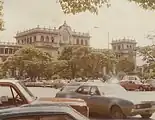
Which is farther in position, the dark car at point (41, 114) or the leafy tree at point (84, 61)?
the leafy tree at point (84, 61)

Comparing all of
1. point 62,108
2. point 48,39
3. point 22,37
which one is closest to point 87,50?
point 48,39

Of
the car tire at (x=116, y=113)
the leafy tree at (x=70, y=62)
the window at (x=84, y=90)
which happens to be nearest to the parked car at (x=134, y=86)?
the window at (x=84, y=90)

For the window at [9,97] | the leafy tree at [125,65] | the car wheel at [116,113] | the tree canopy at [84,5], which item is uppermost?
the leafy tree at [125,65]

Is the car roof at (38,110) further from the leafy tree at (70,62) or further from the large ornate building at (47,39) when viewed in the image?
the large ornate building at (47,39)

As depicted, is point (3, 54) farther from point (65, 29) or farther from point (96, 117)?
point (96, 117)

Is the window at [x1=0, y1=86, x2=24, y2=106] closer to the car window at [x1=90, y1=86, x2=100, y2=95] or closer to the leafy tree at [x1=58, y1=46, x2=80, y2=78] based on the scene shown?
the car window at [x1=90, y1=86, x2=100, y2=95]

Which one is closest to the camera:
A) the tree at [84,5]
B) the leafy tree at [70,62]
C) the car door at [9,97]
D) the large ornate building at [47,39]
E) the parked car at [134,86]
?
the car door at [9,97]

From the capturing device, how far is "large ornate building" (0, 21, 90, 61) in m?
141

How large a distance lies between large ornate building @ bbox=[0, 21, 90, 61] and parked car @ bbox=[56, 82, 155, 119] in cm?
12234

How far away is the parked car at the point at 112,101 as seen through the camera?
14867mm

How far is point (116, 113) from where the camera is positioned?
49.9 feet

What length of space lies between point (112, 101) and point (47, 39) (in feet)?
435

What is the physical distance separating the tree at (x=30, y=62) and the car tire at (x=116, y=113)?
7537 centimetres

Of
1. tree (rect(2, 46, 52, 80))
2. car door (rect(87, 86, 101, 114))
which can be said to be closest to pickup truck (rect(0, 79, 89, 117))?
car door (rect(87, 86, 101, 114))
